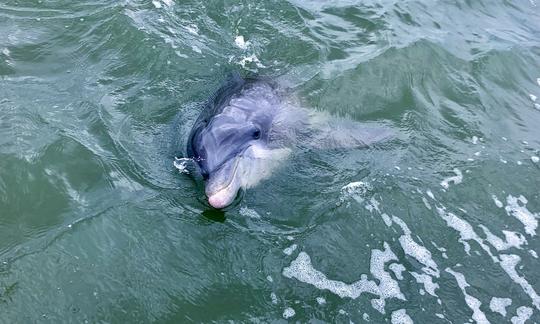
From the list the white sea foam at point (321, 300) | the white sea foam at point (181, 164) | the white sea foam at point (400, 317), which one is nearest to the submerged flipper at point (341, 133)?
the white sea foam at point (181, 164)

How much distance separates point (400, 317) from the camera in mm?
5539

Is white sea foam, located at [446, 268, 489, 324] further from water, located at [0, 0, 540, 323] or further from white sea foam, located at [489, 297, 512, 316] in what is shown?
white sea foam, located at [489, 297, 512, 316]

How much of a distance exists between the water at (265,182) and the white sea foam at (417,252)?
38 millimetres

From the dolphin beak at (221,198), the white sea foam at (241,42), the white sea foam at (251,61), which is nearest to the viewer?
the dolphin beak at (221,198)

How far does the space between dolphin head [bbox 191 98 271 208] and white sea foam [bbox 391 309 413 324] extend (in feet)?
7.25

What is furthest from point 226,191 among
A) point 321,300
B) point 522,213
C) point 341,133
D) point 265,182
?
point 522,213

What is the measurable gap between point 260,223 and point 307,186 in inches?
36.0

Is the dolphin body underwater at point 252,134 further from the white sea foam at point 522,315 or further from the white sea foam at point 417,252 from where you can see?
the white sea foam at point 522,315

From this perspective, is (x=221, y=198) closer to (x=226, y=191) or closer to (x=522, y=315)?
(x=226, y=191)

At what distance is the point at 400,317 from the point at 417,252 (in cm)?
98

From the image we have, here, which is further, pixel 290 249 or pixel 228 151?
pixel 228 151

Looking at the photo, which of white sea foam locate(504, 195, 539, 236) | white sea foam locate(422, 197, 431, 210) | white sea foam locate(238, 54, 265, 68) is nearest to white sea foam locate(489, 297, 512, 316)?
white sea foam locate(504, 195, 539, 236)

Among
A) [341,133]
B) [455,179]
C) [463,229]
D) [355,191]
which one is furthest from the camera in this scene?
[341,133]

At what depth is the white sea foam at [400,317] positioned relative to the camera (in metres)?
5.50
